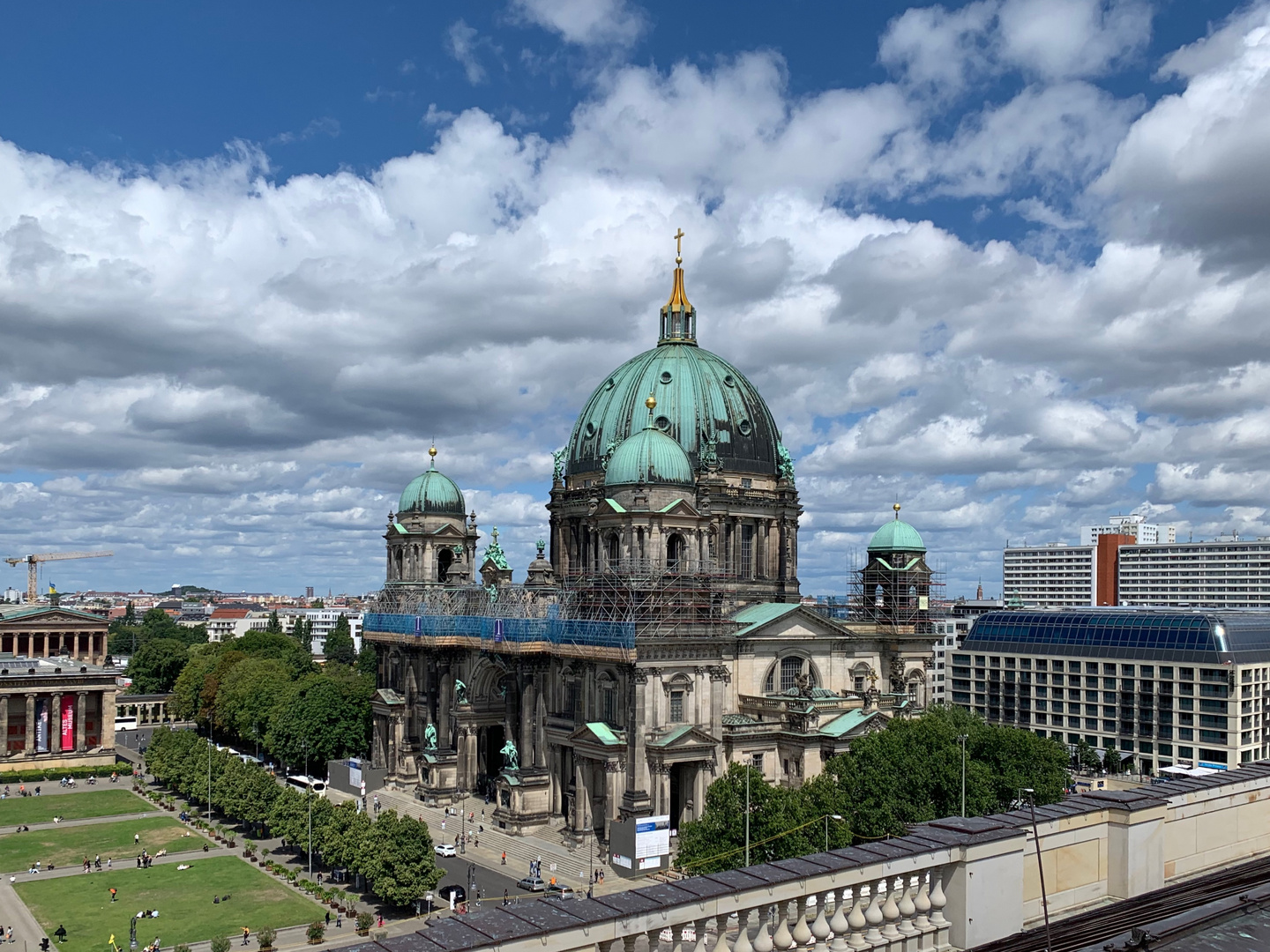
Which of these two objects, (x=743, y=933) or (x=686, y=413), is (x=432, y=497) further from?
(x=743, y=933)

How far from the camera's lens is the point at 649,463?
3893 inches

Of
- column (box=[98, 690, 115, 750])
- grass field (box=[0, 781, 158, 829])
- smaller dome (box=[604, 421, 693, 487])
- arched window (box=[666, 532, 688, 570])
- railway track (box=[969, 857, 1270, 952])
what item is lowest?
grass field (box=[0, 781, 158, 829])

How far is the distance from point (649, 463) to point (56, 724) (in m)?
100

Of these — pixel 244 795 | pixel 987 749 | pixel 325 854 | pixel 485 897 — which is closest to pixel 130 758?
Answer: pixel 244 795

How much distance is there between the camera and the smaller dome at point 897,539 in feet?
378

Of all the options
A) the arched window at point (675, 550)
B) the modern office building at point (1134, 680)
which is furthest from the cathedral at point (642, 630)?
the modern office building at point (1134, 680)

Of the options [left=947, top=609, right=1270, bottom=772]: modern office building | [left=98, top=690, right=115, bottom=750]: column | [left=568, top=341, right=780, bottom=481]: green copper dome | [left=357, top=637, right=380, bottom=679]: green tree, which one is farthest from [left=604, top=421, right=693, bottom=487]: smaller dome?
[left=98, top=690, right=115, bottom=750]: column

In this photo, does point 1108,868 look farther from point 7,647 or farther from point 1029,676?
point 7,647

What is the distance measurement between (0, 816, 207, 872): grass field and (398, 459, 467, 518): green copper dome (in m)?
43.4

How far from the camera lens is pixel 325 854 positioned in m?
83.3

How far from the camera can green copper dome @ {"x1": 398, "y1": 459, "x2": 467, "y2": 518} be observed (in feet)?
436

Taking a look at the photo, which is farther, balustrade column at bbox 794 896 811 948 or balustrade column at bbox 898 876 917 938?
balustrade column at bbox 898 876 917 938

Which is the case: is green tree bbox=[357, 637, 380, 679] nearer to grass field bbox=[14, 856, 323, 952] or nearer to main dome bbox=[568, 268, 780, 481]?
main dome bbox=[568, 268, 780, 481]

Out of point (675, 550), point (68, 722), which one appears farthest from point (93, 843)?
point (675, 550)
